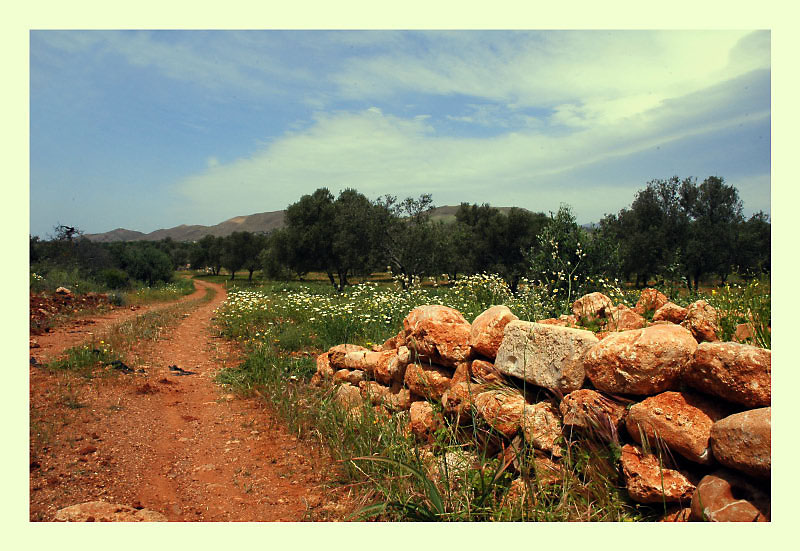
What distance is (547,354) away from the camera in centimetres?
361

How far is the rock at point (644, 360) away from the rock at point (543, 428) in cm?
46

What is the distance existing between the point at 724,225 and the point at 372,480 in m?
28.2

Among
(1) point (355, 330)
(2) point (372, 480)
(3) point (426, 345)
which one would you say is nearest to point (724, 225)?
(1) point (355, 330)

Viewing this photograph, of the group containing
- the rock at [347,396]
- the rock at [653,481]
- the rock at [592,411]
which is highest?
the rock at [592,411]

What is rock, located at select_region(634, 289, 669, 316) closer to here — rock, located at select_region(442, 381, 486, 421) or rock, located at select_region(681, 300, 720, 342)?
rock, located at select_region(681, 300, 720, 342)

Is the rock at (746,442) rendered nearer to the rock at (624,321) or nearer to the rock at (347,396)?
the rock at (624,321)

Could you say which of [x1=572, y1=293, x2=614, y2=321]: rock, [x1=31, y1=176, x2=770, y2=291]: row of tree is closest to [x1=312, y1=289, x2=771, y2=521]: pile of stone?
[x1=572, y1=293, x2=614, y2=321]: rock

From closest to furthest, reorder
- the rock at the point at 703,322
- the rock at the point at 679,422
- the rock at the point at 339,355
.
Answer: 1. the rock at the point at 679,422
2. the rock at the point at 703,322
3. the rock at the point at 339,355

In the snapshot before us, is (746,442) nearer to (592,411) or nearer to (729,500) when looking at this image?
(729,500)

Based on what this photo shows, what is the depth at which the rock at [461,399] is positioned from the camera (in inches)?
162

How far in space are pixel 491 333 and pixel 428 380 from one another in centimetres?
94

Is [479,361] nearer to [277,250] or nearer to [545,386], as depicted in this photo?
[545,386]

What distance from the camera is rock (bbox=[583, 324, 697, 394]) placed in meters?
3.01

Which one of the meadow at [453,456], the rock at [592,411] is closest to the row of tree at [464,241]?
the meadow at [453,456]
